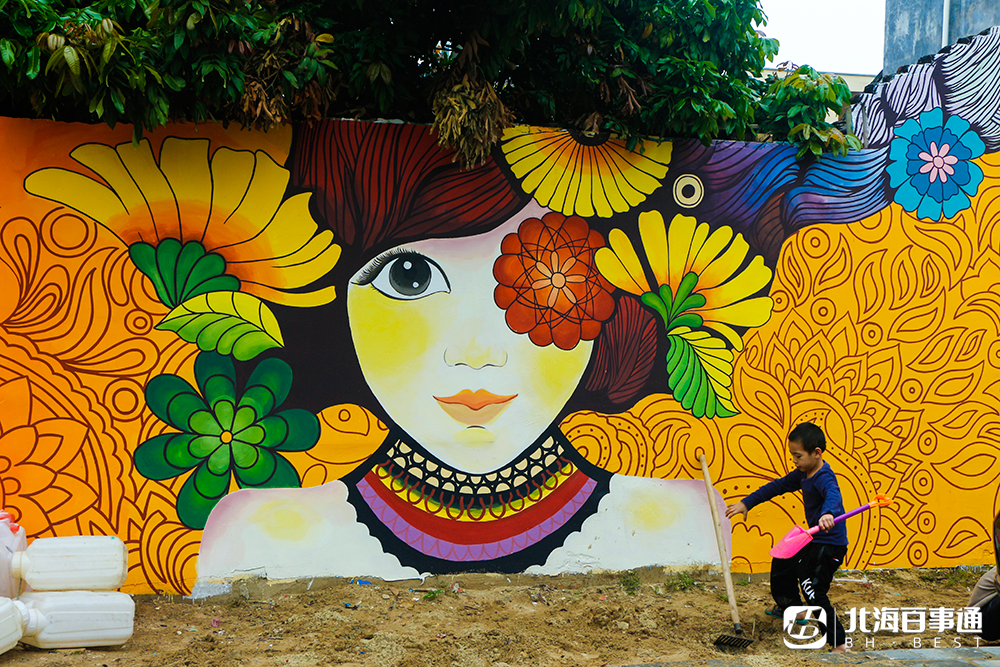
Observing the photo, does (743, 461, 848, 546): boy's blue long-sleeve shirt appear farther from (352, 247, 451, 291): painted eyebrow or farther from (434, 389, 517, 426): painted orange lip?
(352, 247, 451, 291): painted eyebrow

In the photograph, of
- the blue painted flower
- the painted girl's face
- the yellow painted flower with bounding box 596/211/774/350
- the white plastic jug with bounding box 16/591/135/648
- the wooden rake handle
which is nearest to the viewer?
the white plastic jug with bounding box 16/591/135/648

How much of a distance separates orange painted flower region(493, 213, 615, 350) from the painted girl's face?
0.07m

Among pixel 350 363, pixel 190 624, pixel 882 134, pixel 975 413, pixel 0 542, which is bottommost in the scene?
pixel 190 624

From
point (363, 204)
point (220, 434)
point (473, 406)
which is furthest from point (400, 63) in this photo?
point (220, 434)

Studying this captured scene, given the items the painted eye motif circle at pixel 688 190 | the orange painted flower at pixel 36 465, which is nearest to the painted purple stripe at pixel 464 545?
the orange painted flower at pixel 36 465

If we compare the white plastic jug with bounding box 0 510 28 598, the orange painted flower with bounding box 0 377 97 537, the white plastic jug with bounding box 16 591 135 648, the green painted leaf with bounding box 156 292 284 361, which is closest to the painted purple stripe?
the green painted leaf with bounding box 156 292 284 361

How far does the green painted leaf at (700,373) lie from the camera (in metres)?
4.91

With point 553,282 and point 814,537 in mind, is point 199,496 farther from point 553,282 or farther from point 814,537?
point 814,537

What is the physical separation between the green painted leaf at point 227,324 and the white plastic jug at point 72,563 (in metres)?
1.23

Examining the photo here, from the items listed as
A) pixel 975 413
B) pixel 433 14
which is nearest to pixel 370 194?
pixel 433 14

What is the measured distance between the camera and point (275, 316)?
14.5 feet

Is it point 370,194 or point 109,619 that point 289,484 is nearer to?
point 109,619

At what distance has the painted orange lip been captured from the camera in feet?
15.2

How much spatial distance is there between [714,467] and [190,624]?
350 centimetres
